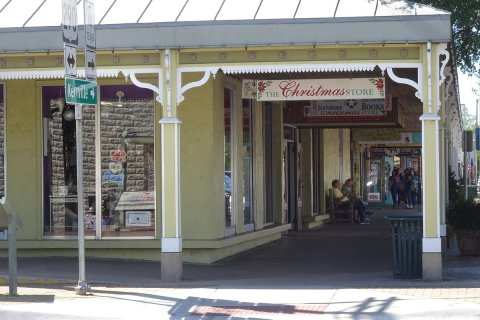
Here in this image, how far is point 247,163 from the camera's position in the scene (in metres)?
17.8

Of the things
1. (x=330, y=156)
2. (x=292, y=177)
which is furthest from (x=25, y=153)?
(x=330, y=156)

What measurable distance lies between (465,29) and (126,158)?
38.0 ft

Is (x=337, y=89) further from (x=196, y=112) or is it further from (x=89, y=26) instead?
(x=89, y=26)

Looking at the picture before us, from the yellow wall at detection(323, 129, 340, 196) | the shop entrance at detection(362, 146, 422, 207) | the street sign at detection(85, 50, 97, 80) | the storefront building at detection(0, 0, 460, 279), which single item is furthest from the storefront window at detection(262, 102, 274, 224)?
the shop entrance at detection(362, 146, 422, 207)

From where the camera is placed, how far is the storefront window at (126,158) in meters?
15.5

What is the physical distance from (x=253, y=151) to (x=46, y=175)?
4.51 meters

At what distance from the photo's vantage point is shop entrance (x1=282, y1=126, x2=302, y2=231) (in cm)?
2197

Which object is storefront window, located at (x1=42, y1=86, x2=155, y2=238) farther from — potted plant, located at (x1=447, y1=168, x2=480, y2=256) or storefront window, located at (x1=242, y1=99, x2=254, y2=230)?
potted plant, located at (x1=447, y1=168, x2=480, y2=256)

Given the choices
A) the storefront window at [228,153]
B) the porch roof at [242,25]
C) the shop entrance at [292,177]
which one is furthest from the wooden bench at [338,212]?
the porch roof at [242,25]

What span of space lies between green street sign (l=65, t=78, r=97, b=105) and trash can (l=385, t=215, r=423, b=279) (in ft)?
15.7

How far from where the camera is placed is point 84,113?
15.5m

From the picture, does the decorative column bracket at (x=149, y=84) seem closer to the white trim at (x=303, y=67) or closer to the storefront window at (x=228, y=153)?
the white trim at (x=303, y=67)

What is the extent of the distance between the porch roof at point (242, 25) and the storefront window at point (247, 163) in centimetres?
429

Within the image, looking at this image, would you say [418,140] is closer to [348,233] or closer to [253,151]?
[348,233]
